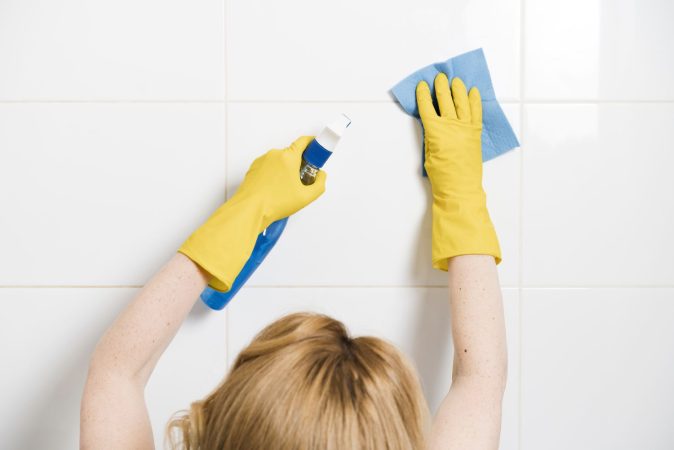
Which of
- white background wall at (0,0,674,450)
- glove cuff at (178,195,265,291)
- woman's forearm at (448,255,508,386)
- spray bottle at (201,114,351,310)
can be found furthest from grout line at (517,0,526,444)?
glove cuff at (178,195,265,291)

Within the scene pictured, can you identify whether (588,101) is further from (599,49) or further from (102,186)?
(102,186)

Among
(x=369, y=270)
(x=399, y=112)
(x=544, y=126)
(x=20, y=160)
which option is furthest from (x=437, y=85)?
(x=20, y=160)

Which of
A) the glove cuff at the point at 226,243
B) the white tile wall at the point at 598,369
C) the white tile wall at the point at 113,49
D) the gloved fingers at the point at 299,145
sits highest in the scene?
the white tile wall at the point at 113,49

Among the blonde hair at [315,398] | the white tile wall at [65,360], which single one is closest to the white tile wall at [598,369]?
the blonde hair at [315,398]

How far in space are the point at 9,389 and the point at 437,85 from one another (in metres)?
0.87

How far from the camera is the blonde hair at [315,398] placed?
0.54 meters

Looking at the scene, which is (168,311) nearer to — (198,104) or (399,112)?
(198,104)

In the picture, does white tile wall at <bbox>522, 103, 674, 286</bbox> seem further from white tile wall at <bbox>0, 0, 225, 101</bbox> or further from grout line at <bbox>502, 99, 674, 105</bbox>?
white tile wall at <bbox>0, 0, 225, 101</bbox>

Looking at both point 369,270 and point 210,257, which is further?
point 369,270

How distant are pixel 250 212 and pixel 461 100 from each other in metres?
0.38

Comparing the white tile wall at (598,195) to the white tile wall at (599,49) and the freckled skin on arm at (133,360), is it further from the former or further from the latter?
the freckled skin on arm at (133,360)

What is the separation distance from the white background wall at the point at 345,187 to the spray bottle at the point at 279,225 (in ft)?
0.16

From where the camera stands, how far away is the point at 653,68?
35.0 inches

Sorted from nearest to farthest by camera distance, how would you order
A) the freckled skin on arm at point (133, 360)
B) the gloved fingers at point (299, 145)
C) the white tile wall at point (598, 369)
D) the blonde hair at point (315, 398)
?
the blonde hair at point (315, 398), the freckled skin on arm at point (133, 360), the gloved fingers at point (299, 145), the white tile wall at point (598, 369)
